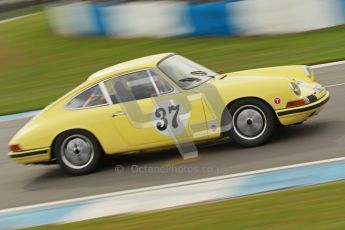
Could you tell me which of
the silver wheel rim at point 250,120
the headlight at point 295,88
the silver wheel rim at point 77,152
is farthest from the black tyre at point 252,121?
the silver wheel rim at point 77,152

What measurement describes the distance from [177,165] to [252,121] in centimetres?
112

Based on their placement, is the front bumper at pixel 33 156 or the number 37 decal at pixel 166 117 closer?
the number 37 decal at pixel 166 117

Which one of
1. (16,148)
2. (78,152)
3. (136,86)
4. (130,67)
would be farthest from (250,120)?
(16,148)

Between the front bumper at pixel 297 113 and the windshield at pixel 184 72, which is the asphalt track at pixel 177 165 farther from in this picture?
the windshield at pixel 184 72

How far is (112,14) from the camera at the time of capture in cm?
2145

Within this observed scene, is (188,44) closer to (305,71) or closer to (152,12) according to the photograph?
(152,12)

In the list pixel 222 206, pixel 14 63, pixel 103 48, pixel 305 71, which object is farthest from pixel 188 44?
pixel 222 206

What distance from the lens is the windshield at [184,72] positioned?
8.54 metres

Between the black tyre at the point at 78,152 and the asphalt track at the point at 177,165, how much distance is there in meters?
0.14

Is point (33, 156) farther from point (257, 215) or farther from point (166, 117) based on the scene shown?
point (257, 215)

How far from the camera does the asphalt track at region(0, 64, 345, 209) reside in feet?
25.8

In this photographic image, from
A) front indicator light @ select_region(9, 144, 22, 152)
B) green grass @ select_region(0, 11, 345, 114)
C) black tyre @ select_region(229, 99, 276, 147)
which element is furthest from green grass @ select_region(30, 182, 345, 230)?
green grass @ select_region(0, 11, 345, 114)

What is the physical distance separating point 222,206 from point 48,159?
3320mm

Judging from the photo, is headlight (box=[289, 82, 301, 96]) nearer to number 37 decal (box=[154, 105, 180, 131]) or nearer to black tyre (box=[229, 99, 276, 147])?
black tyre (box=[229, 99, 276, 147])
